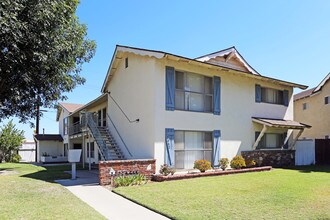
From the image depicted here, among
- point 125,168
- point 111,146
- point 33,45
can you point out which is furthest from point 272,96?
point 33,45

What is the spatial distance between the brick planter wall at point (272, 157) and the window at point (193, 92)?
4.06m

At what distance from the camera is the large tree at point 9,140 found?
1140 inches

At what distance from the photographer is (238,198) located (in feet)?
28.4

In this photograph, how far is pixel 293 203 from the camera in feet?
25.8

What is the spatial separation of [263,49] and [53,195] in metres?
14.4

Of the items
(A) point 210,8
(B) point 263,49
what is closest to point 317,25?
(B) point 263,49

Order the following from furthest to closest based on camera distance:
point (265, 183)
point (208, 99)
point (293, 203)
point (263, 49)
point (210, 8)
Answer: point (263, 49) < point (208, 99) < point (210, 8) < point (265, 183) < point (293, 203)

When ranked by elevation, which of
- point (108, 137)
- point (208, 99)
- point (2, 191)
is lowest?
point (2, 191)

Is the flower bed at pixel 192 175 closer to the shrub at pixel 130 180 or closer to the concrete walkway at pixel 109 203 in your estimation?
the shrub at pixel 130 180

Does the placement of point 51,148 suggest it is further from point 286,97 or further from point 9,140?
point 286,97

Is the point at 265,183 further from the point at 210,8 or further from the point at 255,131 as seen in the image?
the point at 210,8

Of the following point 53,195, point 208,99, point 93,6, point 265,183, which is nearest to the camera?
point 53,195

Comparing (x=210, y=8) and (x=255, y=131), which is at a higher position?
(x=210, y=8)

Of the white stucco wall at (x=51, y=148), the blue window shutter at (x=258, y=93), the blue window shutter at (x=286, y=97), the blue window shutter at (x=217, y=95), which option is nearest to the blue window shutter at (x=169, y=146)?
the blue window shutter at (x=217, y=95)
